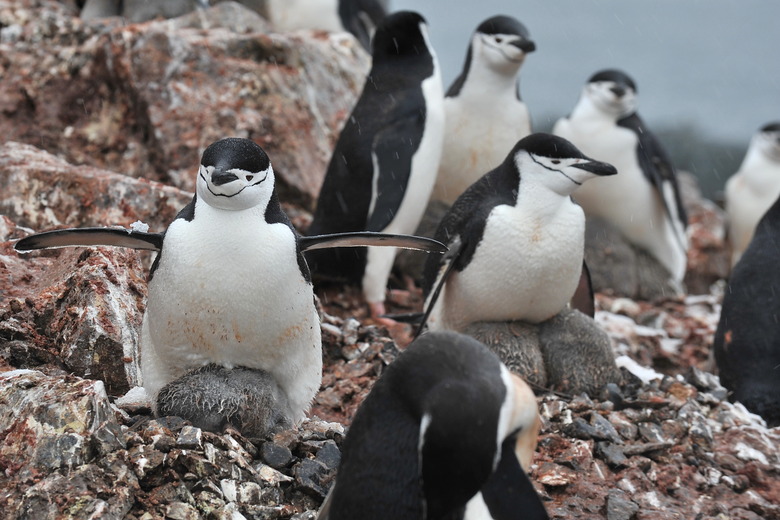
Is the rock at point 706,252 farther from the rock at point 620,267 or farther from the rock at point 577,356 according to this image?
the rock at point 577,356

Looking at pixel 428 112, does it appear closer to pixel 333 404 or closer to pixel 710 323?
pixel 333 404

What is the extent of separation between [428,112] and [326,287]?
123 cm

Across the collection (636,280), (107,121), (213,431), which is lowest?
(636,280)

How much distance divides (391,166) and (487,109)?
1.03 meters

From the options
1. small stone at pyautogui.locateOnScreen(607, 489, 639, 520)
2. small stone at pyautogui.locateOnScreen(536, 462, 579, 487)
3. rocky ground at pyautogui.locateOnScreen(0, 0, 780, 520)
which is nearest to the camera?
rocky ground at pyautogui.locateOnScreen(0, 0, 780, 520)

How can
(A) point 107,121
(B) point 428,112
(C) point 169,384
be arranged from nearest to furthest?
1. (C) point 169,384
2. (B) point 428,112
3. (A) point 107,121

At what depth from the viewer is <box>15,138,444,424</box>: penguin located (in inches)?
119

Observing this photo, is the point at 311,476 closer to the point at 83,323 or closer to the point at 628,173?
the point at 83,323

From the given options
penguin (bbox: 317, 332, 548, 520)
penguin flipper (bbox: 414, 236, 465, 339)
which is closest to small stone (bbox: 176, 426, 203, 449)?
penguin (bbox: 317, 332, 548, 520)

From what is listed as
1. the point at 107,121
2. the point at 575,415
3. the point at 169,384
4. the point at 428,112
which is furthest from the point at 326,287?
the point at 169,384

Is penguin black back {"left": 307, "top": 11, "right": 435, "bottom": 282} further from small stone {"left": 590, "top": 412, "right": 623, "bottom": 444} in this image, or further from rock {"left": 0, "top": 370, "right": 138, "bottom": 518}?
rock {"left": 0, "top": 370, "right": 138, "bottom": 518}

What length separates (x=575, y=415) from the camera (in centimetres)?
386

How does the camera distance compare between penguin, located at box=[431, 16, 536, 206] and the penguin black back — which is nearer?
the penguin black back

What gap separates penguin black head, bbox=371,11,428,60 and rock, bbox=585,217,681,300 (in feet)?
7.06
